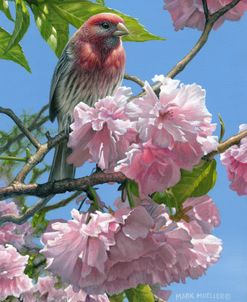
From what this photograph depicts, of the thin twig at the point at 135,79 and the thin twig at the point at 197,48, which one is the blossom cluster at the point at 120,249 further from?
the thin twig at the point at 135,79

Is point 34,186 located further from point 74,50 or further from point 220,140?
point 74,50

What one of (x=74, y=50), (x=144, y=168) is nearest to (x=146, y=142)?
(x=144, y=168)

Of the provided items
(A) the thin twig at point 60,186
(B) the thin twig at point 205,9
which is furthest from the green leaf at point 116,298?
(B) the thin twig at point 205,9

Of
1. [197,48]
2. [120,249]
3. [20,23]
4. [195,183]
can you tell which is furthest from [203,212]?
[20,23]

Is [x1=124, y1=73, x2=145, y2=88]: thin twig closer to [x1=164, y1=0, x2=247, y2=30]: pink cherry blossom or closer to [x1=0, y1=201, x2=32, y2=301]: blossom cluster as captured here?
[x1=164, y1=0, x2=247, y2=30]: pink cherry blossom

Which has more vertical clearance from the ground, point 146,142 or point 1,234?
point 1,234

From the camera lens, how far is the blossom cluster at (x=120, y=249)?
3.11 feet

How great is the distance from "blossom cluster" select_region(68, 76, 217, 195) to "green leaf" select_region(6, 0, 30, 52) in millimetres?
373

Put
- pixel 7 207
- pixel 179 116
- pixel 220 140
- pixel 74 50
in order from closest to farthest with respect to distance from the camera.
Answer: pixel 179 116 → pixel 220 140 → pixel 74 50 → pixel 7 207

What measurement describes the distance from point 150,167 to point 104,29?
880mm

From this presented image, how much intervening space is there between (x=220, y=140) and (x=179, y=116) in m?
0.16

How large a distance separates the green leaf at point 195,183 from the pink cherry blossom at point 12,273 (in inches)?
28.5

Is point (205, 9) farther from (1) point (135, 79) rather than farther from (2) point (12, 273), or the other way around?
(2) point (12, 273)

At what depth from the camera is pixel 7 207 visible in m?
1.93
